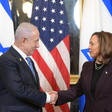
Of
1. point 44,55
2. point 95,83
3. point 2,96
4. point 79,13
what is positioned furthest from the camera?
point 79,13

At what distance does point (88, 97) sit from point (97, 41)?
49 cm

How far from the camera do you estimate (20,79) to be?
174cm

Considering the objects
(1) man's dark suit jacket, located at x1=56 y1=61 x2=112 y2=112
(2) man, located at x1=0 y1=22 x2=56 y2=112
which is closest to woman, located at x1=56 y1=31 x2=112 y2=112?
(1) man's dark suit jacket, located at x1=56 y1=61 x2=112 y2=112

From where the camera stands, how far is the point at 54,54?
2.90 meters

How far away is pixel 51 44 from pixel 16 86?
1.25 m

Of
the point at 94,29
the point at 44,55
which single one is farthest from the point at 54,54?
the point at 94,29

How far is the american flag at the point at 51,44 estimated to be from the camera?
112 inches

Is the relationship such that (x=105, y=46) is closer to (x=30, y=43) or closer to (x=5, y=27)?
(x=30, y=43)

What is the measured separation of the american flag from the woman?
84 cm

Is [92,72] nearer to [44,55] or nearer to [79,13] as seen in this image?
[44,55]

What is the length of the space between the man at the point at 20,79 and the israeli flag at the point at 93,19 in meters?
1.12

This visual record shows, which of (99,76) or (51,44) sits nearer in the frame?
(99,76)

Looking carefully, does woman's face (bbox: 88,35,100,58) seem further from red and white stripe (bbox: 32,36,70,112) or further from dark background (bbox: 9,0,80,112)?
dark background (bbox: 9,0,80,112)

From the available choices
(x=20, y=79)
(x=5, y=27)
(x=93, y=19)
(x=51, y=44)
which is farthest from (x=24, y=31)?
(x=93, y=19)
